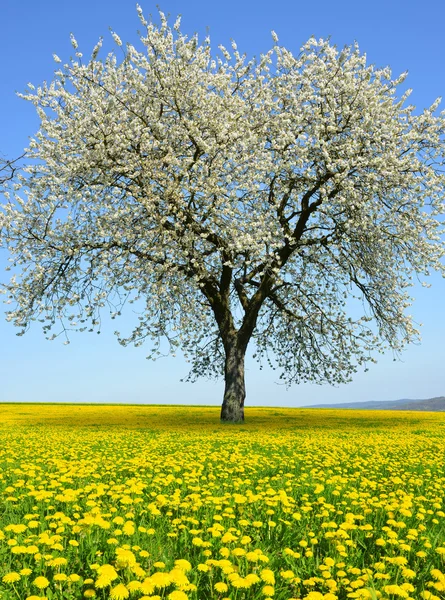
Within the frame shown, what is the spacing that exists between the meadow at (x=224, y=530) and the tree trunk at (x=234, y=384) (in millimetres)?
10665

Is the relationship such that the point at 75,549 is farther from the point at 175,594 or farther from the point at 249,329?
the point at 249,329

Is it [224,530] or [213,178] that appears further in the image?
[213,178]

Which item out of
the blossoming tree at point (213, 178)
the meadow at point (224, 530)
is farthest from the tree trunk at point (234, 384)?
the meadow at point (224, 530)

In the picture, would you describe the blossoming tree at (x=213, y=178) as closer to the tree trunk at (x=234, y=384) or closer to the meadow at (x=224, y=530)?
the tree trunk at (x=234, y=384)

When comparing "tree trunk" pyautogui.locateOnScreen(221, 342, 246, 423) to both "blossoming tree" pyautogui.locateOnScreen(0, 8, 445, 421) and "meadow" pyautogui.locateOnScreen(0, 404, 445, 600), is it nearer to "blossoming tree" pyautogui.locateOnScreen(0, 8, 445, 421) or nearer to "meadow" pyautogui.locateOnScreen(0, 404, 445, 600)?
"blossoming tree" pyautogui.locateOnScreen(0, 8, 445, 421)

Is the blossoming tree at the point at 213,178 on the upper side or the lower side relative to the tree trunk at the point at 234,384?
upper

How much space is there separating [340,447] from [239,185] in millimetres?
10093

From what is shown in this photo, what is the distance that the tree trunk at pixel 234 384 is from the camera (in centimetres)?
2225

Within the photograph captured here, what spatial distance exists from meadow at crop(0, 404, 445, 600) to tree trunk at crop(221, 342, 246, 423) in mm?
10665

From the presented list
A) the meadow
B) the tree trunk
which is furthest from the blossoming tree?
the meadow

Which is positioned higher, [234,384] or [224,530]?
[234,384]

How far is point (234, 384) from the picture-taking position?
22.3 metres

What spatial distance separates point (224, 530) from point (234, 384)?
1718cm

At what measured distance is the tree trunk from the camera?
2225 centimetres
